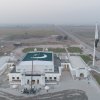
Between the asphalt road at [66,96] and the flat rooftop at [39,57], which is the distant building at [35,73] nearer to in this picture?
the flat rooftop at [39,57]

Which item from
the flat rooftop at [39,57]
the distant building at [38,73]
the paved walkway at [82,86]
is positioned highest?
the flat rooftop at [39,57]

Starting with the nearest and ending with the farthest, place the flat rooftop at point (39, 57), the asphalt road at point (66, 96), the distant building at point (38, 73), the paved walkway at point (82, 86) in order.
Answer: the asphalt road at point (66, 96) → the paved walkway at point (82, 86) → the distant building at point (38, 73) → the flat rooftop at point (39, 57)

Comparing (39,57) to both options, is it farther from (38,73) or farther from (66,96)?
(66,96)

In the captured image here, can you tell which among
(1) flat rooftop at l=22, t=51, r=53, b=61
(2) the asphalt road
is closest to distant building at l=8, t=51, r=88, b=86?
(1) flat rooftop at l=22, t=51, r=53, b=61

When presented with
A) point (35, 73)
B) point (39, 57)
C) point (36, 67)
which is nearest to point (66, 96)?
point (35, 73)

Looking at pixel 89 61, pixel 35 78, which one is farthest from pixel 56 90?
pixel 89 61

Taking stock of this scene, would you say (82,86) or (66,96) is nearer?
(66,96)

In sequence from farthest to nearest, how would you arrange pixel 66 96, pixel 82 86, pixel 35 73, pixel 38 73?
pixel 38 73, pixel 35 73, pixel 82 86, pixel 66 96

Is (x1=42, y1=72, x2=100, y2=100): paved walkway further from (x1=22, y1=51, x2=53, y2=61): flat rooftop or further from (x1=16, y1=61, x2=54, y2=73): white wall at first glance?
(x1=22, y1=51, x2=53, y2=61): flat rooftop

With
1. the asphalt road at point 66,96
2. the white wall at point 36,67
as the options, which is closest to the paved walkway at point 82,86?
the asphalt road at point 66,96

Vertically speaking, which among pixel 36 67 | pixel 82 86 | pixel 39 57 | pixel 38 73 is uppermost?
pixel 39 57

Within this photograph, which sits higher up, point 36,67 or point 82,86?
point 36,67
